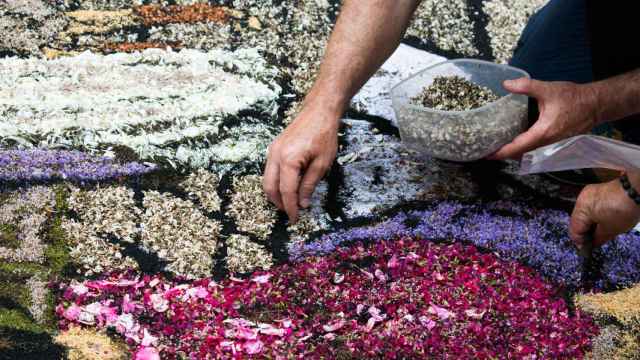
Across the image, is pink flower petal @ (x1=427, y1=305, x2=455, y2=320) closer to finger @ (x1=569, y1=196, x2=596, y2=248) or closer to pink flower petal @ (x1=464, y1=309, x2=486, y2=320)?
pink flower petal @ (x1=464, y1=309, x2=486, y2=320)

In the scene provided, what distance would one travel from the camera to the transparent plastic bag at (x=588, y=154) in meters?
1.53

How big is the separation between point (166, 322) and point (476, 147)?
0.84 metres

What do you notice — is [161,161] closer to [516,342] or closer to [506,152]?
[506,152]

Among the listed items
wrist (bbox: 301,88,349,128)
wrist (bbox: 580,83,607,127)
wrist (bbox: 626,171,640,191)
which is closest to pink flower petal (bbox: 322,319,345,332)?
wrist (bbox: 301,88,349,128)

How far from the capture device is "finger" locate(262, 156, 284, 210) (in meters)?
1.69

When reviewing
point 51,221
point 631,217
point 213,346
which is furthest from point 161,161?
point 631,217

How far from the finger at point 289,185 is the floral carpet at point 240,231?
0.35ft

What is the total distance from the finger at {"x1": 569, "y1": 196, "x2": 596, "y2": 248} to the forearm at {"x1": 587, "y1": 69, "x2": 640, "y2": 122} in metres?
0.28

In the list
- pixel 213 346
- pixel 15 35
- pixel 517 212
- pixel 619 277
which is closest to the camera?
pixel 213 346

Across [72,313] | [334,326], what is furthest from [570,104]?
[72,313]

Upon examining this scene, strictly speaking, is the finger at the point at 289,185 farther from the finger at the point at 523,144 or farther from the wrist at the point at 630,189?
the wrist at the point at 630,189

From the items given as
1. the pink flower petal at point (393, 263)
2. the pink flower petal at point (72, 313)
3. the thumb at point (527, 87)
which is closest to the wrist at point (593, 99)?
the thumb at point (527, 87)

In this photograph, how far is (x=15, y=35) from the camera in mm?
2482

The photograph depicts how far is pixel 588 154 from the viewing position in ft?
5.24
